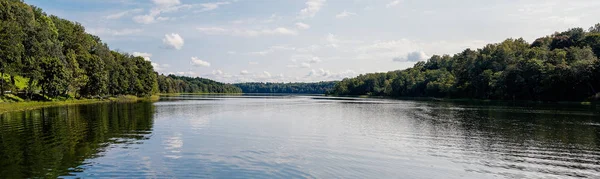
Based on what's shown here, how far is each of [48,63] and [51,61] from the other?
1.10 metres

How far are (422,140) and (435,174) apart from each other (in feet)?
37.6

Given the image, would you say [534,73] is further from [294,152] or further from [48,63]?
[48,63]

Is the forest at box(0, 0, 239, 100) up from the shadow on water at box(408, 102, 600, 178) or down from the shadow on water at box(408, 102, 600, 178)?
up

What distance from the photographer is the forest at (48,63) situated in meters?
69.8

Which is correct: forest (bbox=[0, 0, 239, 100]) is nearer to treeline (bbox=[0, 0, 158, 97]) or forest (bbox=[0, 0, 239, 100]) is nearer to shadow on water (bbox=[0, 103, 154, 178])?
treeline (bbox=[0, 0, 158, 97])

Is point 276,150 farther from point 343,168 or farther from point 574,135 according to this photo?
point 574,135

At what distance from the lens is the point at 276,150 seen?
24.6 m

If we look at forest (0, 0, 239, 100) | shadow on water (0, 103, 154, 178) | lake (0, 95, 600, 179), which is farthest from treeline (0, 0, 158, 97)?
lake (0, 95, 600, 179)

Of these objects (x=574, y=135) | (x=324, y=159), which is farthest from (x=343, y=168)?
(x=574, y=135)

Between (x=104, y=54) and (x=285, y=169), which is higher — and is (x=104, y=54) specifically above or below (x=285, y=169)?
above

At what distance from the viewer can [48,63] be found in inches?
3019

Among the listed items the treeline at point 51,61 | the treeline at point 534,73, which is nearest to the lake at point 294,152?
the treeline at point 51,61

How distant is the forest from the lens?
69.8 metres

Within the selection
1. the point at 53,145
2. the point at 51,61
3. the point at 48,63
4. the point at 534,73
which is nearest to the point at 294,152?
the point at 53,145
